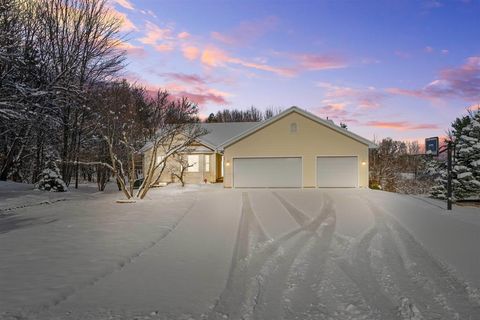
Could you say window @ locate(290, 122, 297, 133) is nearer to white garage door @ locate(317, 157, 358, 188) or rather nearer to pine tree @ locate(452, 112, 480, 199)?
white garage door @ locate(317, 157, 358, 188)

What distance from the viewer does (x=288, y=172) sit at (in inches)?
975

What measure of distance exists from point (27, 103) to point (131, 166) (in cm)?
593

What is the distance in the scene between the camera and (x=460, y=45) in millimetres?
18047

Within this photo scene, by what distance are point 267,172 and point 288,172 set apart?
124 centimetres

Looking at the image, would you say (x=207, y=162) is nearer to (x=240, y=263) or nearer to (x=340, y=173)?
(x=340, y=173)

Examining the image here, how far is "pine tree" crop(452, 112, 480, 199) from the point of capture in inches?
843

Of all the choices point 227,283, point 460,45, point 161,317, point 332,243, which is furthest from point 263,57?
point 161,317

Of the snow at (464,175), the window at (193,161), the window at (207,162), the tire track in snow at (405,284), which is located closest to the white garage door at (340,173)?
the snow at (464,175)

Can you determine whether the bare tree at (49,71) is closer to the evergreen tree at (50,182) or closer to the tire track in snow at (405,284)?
the evergreen tree at (50,182)

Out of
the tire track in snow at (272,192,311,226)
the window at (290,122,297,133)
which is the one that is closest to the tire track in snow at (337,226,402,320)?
the tire track in snow at (272,192,311,226)

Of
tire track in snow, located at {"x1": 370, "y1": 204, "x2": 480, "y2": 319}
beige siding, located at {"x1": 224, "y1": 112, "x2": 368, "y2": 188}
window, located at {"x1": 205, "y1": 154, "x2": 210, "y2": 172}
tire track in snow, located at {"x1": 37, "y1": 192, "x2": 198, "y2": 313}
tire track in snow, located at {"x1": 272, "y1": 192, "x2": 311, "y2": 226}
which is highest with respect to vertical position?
beige siding, located at {"x1": 224, "y1": 112, "x2": 368, "y2": 188}

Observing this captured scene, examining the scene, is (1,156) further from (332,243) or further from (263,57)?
(332,243)

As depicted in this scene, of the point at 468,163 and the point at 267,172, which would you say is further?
the point at 267,172

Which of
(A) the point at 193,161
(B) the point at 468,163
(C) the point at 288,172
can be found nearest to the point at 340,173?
(C) the point at 288,172
